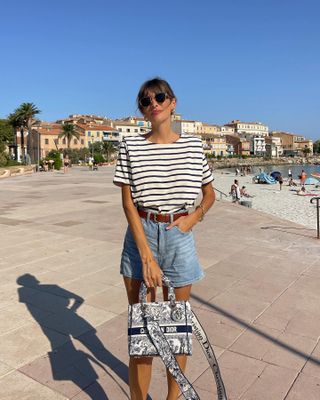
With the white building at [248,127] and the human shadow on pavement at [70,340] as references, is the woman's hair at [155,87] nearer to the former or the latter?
the human shadow on pavement at [70,340]

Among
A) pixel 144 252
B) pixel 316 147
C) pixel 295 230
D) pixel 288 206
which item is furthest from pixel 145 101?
pixel 316 147

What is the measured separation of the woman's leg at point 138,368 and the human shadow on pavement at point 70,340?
496 millimetres

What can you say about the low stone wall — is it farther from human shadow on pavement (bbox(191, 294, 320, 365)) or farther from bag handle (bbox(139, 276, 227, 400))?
bag handle (bbox(139, 276, 227, 400))

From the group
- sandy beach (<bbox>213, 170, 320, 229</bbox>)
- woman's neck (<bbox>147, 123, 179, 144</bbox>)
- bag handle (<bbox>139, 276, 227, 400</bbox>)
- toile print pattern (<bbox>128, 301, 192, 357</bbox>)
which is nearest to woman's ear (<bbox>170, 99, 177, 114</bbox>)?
woman's neck (<bbox>147, 123, 179, 144</bbox>)

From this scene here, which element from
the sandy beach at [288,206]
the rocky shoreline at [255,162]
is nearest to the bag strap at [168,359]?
the sandy beach at [288,206]

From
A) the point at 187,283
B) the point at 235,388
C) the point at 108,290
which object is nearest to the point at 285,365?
the point at 235,388

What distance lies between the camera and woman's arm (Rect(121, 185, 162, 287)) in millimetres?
1955

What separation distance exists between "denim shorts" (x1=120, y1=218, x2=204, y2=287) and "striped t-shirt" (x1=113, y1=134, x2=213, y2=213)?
0.13 m

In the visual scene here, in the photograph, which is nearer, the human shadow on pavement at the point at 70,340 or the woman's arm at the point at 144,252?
the woman's arm at the point at 144,252

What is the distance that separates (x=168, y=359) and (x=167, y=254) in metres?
0.54

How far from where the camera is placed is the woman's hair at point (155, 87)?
203 centimetres

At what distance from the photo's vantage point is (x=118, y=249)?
6602 millimetres

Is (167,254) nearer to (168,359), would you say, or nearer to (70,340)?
(168,359)

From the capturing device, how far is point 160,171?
1980mm
